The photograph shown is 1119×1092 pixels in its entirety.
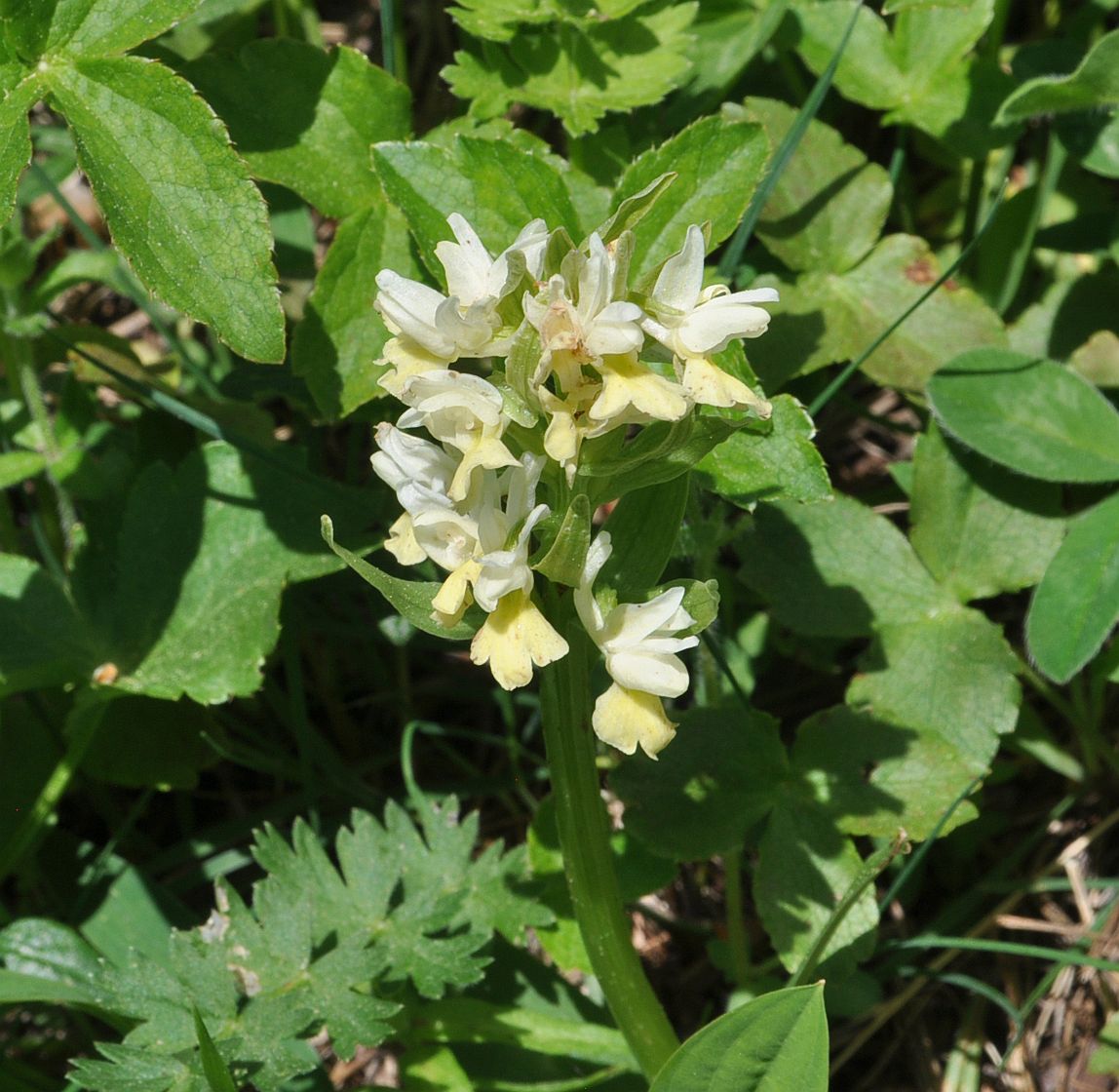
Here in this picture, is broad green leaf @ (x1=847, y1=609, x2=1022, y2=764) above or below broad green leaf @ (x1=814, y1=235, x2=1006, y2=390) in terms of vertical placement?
below

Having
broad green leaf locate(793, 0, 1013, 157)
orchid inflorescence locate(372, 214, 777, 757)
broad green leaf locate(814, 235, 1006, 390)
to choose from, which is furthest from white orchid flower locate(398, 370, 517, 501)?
broad green leaf locate(793, 0, 1013, 157)

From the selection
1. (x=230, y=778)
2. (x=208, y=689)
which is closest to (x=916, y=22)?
(x=208, y=689)

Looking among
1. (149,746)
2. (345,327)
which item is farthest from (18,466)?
(345,327)

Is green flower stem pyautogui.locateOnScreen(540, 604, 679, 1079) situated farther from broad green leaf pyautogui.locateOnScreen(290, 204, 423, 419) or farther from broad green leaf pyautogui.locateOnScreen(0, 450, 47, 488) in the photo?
broad green leaf pyautogui.locateOnScreen(0, 450, 47, 488)

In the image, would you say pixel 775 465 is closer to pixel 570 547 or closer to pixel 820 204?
pixel 570 547

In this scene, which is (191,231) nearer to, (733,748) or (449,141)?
(449,141)

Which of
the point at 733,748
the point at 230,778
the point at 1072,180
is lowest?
the point at 230,778
